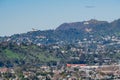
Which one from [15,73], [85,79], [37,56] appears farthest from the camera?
[37,56]

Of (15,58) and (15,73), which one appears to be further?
(15,58)

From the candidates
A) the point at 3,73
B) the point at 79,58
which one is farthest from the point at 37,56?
the point at 3,73

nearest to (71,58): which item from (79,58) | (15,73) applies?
(79,58)

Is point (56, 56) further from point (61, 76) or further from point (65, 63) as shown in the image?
point (61, 76)

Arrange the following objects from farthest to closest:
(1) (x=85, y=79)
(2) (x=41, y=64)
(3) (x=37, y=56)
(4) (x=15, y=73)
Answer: (3) (x=37, y=56) → (2) (x=41, y=64) → (4) (x=15, y=73) → (1) (x=85, y=79)

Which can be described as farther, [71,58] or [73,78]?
[71,58]

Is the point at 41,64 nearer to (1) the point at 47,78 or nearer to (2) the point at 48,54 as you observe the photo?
(2) the point at 48,54

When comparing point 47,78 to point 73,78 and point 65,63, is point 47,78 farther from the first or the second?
point 65,63

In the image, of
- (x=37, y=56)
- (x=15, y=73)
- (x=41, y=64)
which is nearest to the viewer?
(x=15, y=73)

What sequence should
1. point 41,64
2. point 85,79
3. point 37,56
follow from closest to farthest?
point 85,79 < point 41,64 < point 37,56
